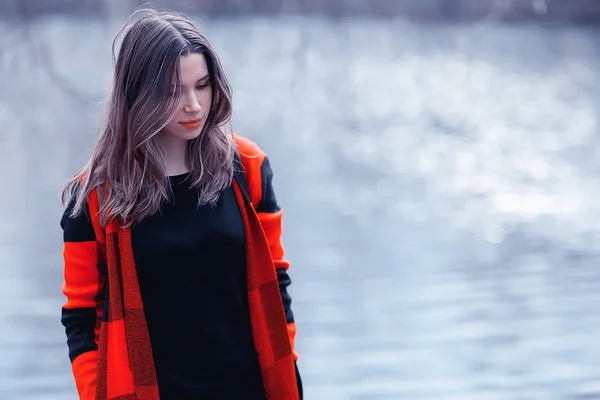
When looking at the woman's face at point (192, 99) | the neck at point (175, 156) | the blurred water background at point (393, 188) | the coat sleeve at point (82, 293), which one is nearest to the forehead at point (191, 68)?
the woman's face at point (192, 99)

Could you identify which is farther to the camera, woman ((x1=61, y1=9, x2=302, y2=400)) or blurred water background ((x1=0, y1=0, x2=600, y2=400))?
blurred water background ((x1=0, y1=0, x2=600, y2=400))

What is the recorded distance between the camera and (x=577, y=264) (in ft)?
10.8

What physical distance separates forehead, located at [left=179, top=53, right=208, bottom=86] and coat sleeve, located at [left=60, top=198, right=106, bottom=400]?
0.88 feet

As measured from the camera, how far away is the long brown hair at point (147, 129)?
1.24 metres

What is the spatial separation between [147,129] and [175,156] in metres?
0.11

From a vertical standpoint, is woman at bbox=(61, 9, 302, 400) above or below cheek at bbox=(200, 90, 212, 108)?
below

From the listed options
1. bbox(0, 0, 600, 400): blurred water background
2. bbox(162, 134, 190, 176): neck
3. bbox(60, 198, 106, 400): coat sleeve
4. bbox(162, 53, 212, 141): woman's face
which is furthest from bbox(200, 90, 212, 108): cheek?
bbox(0, 0, 600, 400): blurred water background

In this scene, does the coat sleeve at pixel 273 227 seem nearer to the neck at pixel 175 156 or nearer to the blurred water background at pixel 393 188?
the neck at pixel 175 156

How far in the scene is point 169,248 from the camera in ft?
4.21

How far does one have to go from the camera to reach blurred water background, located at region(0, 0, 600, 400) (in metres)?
2.62

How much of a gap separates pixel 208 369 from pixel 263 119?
10.3 ft

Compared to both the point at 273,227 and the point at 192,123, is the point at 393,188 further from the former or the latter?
the point at 192,123

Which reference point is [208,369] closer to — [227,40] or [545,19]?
[227,40]

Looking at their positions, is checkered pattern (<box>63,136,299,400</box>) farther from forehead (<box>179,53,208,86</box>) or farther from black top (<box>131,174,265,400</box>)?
forehead (<box>179,53,208,86</box>)
